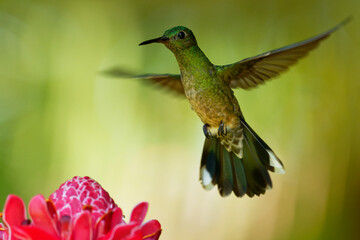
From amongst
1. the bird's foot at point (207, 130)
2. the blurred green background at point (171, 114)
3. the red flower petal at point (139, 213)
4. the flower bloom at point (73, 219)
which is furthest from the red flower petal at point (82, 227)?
the blurred green background at point (171, 114)

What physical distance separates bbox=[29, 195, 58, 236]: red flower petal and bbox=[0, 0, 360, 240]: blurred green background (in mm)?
1833

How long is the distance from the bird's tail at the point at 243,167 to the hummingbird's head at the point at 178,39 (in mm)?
276

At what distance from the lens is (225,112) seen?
118 cm

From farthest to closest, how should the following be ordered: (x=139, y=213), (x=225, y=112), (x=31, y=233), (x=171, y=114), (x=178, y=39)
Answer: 1. (x=171, y=114)
2. (x=225, y=112)
3. (x=178, y=39)
4. (x=139, y=213)
5. (x=31, y=233)

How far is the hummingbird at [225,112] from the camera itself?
3.72 feet

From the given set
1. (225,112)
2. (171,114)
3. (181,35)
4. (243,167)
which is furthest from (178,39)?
(171,114)

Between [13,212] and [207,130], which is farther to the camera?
[207,130]

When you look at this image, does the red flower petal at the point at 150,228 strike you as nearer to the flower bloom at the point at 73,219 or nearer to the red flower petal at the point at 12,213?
the flower bloom at the point at 73,219

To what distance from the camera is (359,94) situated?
256 cm

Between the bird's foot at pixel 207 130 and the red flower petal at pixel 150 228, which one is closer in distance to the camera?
the red flower petal at pixel 150 228

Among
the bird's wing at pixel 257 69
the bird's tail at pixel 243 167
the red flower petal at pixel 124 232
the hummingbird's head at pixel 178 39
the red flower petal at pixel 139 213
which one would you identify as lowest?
the red flower petal at pixel 124 232

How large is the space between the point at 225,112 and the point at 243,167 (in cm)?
16

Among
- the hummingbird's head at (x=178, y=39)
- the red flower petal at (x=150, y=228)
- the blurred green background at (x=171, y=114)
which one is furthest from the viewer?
the blurred green background at (x=171, y=114)

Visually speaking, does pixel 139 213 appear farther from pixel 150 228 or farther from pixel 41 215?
pixel 41 215
